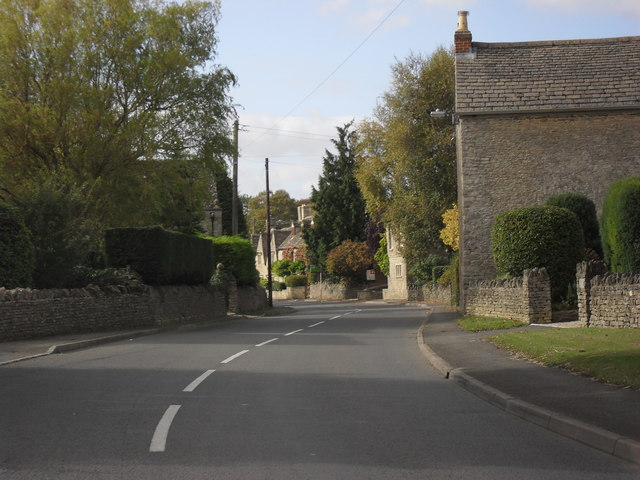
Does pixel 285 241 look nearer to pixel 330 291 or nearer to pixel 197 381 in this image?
pixel 330 291

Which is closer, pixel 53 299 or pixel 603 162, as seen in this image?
pixel 53 299

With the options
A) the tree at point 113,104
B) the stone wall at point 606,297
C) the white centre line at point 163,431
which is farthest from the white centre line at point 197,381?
the tree at point 113,104

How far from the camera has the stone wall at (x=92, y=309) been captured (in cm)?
2019

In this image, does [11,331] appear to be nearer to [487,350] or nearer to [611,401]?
[487,350]

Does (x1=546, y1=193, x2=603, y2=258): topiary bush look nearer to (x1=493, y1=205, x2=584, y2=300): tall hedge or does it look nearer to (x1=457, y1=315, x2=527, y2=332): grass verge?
(x1=493, y1=205, x2=584, y2=300): tall hedge

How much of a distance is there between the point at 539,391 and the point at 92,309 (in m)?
16.9

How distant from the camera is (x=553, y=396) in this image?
32.2 feet

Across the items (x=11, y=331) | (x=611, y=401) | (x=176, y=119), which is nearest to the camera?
(x=611, y=401)

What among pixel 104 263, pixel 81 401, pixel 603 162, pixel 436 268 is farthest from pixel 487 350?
pixel 436 268

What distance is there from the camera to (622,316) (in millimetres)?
17188

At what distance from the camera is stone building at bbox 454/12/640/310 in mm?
28750

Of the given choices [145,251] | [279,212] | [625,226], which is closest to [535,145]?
[625,226]

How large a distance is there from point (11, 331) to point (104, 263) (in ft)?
31.4

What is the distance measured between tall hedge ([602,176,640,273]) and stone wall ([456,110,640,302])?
776cm
